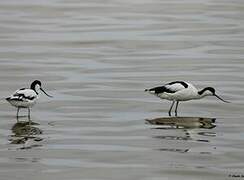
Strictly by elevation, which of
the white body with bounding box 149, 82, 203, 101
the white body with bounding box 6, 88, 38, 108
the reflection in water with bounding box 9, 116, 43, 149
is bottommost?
the reflection in water with bounding box 9, 116, 43, 149

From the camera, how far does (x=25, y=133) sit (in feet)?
64.4

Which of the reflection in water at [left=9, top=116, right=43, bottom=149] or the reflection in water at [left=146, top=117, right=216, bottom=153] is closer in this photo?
the reflection in water at [left=9, top=116, right=43, bottom=149]

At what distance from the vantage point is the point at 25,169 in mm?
16422

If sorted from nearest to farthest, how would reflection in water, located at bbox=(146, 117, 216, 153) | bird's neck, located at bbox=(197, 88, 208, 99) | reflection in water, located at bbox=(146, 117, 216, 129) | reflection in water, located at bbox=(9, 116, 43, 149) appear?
reflection in water, located at bbox=(9, 116, 43, 149) < reflection in water, located at bbox=(146, 117, 216, 153) < reflection in water, located at bbox=(146, 117, 216, 129) < bird's neck, located at bbox=(197, 88, 208, 99)

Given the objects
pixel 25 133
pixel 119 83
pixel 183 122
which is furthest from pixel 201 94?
pixel 25 133

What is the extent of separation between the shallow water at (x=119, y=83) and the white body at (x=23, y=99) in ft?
1.40

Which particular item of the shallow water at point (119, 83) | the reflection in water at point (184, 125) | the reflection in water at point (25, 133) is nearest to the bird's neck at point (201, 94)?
the shallow water at point (119, 83)

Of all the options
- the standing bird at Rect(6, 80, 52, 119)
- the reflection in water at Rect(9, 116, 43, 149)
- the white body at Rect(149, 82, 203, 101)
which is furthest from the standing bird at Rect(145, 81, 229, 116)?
the reflection in water at Rect(9, 116, 43, 149)

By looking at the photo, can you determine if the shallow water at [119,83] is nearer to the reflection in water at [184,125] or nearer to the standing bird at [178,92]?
the reflection in water at [184,125]

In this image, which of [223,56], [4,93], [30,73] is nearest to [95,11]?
[223,56]

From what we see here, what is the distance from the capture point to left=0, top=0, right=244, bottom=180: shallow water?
672 inches

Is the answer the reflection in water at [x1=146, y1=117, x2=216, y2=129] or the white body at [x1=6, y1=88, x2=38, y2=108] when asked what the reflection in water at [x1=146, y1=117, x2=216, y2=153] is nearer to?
the reflection in water at [x1=146, y1=117, x2=216, y2=129]

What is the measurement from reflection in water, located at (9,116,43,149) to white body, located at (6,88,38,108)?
1.23 ft

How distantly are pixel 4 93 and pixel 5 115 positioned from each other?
288cm
